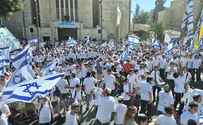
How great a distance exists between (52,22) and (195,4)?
3553 cm

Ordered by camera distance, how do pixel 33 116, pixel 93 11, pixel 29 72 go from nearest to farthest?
pixel 29 72 → pixel 33 116 → pixel 93 11

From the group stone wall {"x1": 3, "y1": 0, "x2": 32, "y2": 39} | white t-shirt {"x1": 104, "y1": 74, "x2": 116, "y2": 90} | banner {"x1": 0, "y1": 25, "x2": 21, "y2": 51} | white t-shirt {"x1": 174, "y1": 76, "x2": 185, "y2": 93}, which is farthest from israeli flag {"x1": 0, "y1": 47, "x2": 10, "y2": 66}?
stone wall {"x1": 3, "y1": 0, "x2": 32, "y2": 39}

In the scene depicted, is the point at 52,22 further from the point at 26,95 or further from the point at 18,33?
the point at 26,95

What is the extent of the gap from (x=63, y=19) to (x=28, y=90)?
38185 mm

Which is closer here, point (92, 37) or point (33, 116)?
point (33, 116)

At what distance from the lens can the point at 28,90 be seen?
3.69 meters

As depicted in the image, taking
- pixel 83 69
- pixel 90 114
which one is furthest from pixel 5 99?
pixel 83 69

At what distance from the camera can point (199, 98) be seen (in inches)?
160

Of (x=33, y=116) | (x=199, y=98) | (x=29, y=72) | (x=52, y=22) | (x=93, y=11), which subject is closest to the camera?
(x=199, y=98)

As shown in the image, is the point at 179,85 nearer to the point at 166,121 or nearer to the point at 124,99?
the point at 124,99

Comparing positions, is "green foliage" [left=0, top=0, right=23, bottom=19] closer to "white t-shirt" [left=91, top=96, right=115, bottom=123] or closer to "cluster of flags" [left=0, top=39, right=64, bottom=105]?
"cluster of flags" [left=0, top=39, right=64, bottom=105]

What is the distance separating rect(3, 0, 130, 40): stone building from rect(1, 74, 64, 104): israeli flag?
34347 millimetres

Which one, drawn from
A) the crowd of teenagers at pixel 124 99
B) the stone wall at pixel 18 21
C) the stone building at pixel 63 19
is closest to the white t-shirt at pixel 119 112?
the crowd of teenagers at pixel 124 99

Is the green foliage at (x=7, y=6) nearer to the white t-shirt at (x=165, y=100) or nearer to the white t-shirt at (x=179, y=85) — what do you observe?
the white t-shirt at (x=179, y=85)
